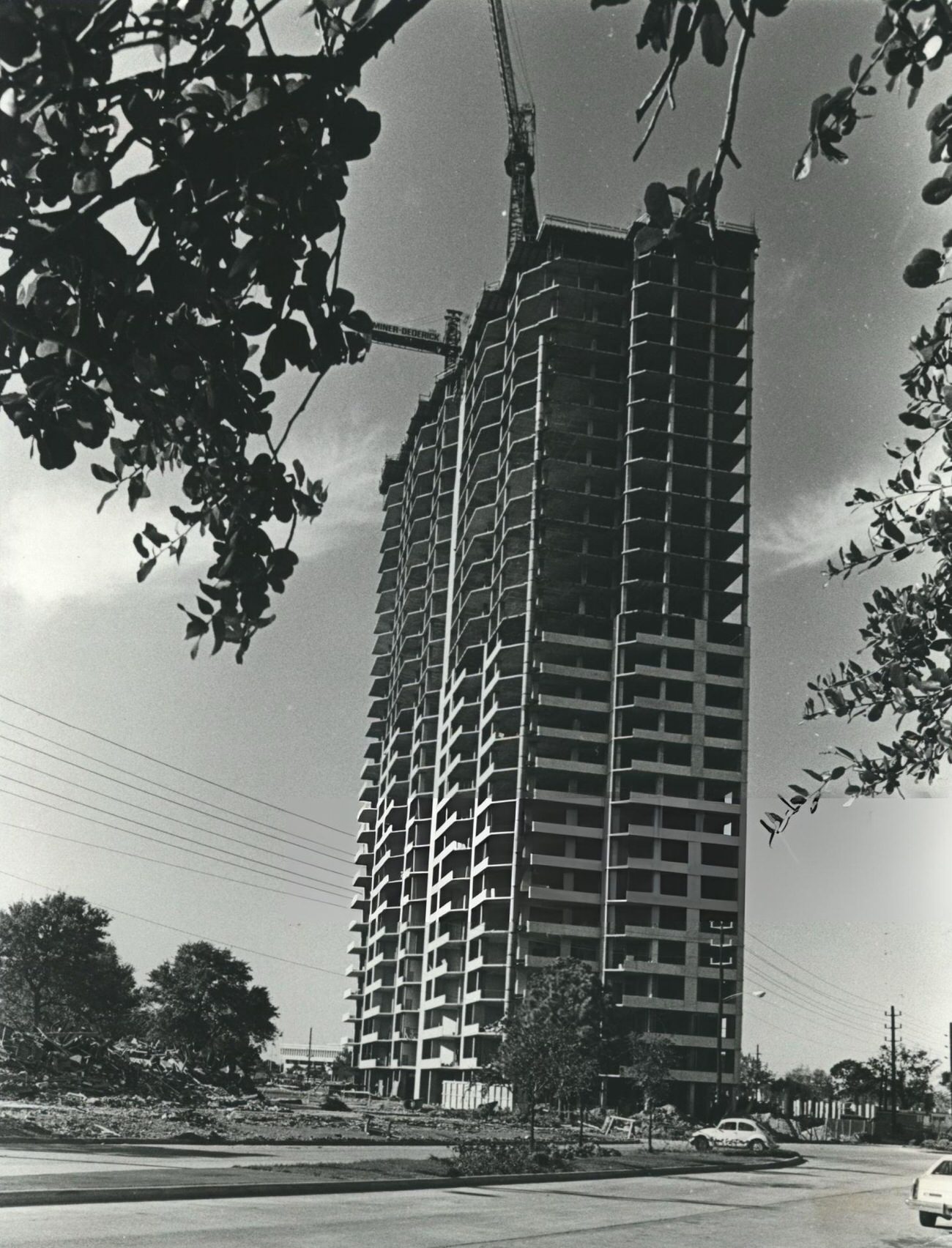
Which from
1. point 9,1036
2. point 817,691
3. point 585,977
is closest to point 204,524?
point 817,691

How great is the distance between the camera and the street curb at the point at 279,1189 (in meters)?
11.4

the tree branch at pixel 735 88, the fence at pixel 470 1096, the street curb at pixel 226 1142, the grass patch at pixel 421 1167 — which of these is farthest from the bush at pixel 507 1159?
the fence at pixel 470 1096

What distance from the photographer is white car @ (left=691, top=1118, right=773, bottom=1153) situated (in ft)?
115

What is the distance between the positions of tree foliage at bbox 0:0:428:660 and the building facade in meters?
59.4

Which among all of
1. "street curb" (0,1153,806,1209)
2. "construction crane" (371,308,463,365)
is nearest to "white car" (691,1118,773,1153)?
"street curb" (0,1153,806,1209)

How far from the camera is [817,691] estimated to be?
4453mm

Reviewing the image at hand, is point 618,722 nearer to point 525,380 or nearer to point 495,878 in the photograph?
point 495,878

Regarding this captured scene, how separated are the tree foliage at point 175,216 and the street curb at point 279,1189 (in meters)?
10.8

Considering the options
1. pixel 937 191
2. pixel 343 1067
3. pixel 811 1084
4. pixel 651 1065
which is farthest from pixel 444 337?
pixel 937 191

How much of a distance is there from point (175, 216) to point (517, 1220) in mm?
13584

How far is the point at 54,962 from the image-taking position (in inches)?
896

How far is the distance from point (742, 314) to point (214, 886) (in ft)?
202

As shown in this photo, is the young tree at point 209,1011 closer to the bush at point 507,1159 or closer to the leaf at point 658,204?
the bush at point 507,1159

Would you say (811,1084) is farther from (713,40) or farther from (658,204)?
(713,40)
